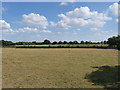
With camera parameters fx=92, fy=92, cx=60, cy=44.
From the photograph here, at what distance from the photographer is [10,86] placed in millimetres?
6297

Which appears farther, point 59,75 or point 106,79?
point 59,75

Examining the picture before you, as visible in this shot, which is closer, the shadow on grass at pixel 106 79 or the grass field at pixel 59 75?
the shadow on grass at pixel 106 79

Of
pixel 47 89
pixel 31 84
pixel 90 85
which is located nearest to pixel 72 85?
pixel 90 85

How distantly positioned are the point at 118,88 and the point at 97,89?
1389mm

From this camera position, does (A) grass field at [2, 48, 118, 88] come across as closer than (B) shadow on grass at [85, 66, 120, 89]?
No

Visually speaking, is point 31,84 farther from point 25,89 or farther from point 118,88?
point 118,88

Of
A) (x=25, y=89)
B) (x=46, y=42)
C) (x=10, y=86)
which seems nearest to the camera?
(x=25, y=89)

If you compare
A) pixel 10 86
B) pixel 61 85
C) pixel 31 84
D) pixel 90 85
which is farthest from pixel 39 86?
pixel 90 85

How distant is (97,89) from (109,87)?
3.01ft

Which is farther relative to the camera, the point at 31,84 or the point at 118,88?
the point at 31,84

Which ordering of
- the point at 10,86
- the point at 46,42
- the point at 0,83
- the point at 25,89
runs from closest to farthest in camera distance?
the point at 25,89 < the point at 10,86 < the point at 0,83 < the point at 46,42

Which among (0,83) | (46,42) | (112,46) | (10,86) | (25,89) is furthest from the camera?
(46,42)

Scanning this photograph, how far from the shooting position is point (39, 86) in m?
6.31

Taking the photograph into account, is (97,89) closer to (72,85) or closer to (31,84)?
(72,85)
